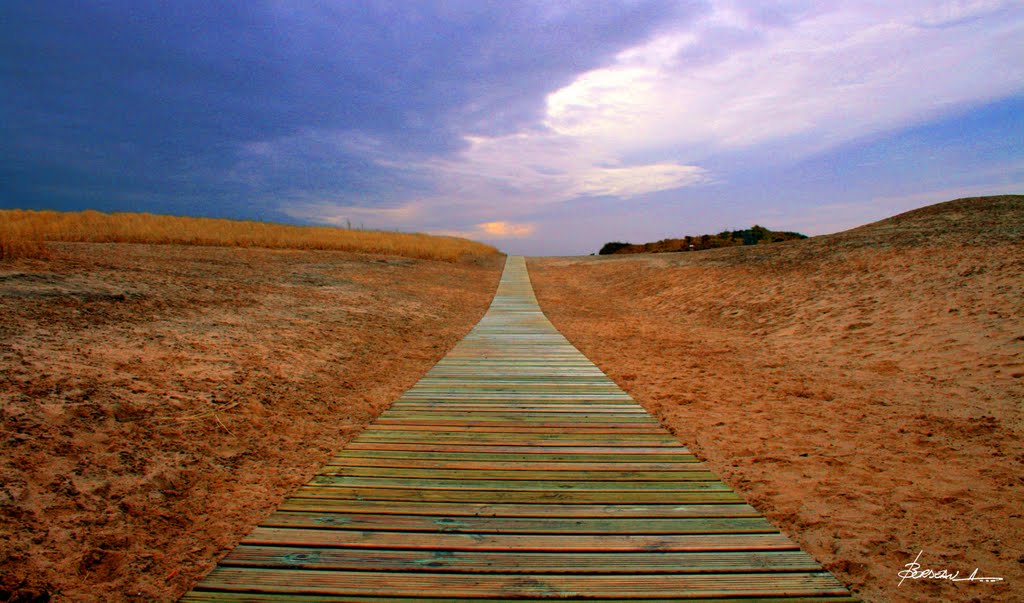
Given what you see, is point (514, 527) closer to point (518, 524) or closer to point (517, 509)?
point (518, 524)

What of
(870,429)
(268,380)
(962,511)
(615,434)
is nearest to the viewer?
(962,511)

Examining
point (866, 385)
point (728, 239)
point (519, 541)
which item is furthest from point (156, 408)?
point (728, 239)

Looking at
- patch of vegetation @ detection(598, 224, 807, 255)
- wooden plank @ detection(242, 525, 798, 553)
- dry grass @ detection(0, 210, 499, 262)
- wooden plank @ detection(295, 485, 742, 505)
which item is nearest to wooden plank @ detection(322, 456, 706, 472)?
wooden plank @ detection(295, 485, 742, 505)

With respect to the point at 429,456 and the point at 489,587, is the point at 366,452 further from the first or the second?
the point at 489,587

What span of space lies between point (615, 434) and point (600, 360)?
3.09 m

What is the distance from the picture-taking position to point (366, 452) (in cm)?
322

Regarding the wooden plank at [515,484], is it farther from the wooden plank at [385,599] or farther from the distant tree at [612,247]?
the distant tree at [612,247]

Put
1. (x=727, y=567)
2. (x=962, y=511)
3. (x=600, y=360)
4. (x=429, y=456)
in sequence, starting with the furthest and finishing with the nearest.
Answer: (x=600, y=360), (x=429, y=456), (x=962, y=511), (x=727, y=567)

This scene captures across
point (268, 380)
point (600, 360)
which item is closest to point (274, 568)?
point (268, 380)
